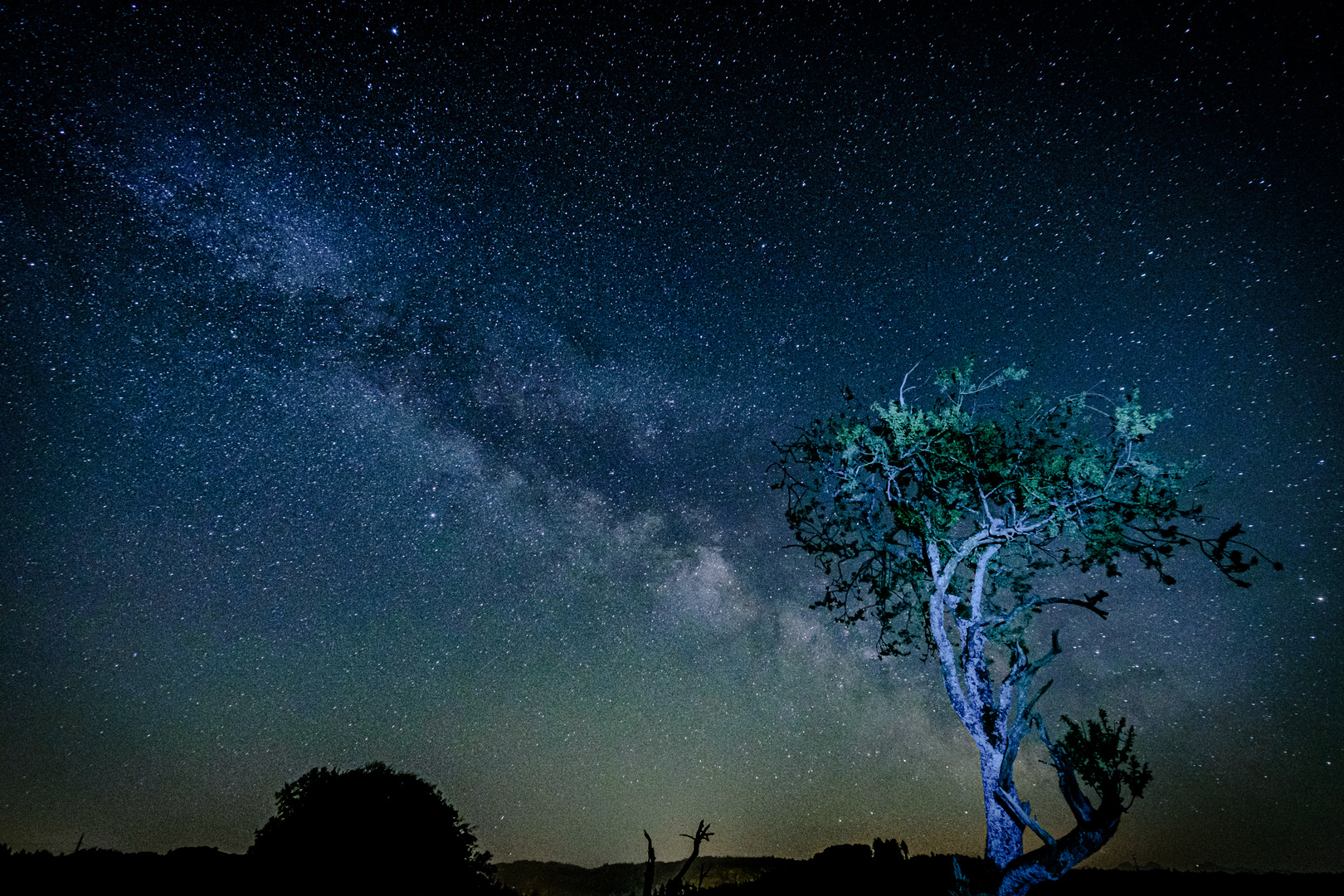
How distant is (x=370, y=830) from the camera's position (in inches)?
867

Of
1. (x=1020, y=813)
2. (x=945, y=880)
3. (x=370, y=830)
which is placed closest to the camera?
(x=1020, y=813)

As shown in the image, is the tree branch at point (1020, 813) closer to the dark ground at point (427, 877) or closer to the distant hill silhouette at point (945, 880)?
the distant hill silhouette at point (945, 880)

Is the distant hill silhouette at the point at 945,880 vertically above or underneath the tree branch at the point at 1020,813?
underneath

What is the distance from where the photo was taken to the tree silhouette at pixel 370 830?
21.0 meters

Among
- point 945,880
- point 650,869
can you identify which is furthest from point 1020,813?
point 650,869

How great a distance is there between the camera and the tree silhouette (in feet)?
68.8

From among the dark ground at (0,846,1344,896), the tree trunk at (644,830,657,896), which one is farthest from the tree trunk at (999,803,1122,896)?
the tree trunk at (644,830,657,896)

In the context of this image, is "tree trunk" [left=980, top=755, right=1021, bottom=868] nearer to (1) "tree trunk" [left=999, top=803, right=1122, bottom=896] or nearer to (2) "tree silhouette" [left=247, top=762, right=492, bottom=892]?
(1) "tree trunk" [left=999, top=803, right=1122, bottom=896]

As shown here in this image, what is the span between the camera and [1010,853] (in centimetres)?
681

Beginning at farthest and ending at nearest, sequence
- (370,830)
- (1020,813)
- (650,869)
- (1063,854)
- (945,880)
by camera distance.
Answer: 1. (370,830)
2. (650,869)
3. (945,880)
4. (1020,813)
5. (1063,854)

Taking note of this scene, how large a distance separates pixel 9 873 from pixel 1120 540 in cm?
2929

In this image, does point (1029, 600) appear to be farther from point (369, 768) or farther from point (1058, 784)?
point (369, 768)

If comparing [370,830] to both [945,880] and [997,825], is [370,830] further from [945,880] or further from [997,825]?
[997,825]

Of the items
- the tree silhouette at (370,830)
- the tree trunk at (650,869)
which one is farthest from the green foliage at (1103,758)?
the tree silhouette at (370,830)
